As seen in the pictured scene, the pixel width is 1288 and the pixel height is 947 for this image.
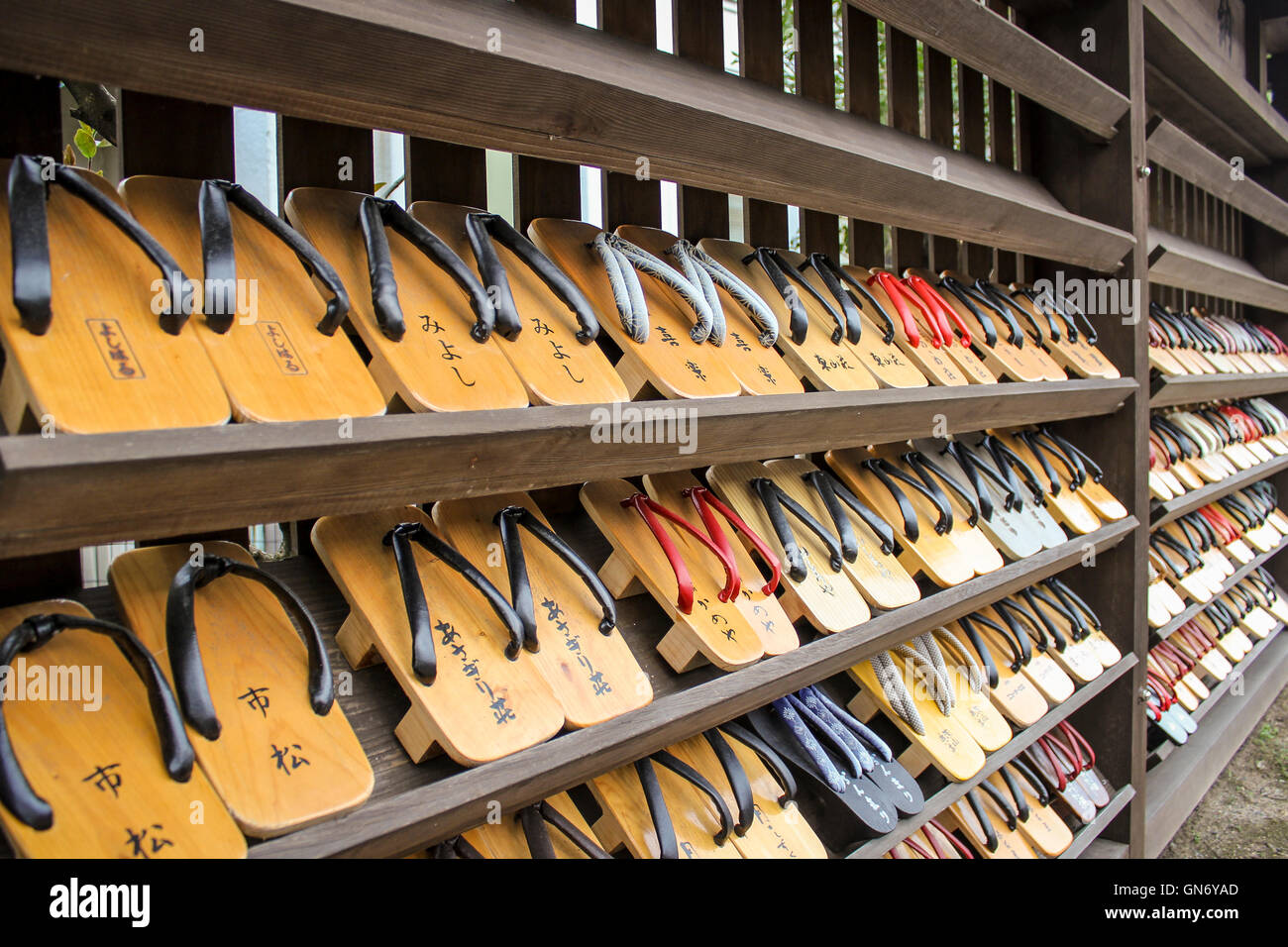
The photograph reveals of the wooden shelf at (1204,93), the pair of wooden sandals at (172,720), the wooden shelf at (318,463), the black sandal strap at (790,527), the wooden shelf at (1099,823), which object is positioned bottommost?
the wooden shelf at (1099,823)

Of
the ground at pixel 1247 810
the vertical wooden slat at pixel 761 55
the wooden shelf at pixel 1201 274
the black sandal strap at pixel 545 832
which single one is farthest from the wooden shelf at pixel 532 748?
the ground at pixel 1247 810

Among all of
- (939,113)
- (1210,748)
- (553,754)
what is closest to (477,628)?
(553,754)

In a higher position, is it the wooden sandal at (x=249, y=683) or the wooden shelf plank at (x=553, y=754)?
the wooden sandal at (x=249, y=683)

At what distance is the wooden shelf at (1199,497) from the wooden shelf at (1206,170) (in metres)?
0.98

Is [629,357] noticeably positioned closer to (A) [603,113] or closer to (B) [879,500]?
(A) [603,113]

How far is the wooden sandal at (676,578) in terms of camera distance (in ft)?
3.74

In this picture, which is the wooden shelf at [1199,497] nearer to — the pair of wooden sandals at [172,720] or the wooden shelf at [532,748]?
the wooden shelf at [532,748]

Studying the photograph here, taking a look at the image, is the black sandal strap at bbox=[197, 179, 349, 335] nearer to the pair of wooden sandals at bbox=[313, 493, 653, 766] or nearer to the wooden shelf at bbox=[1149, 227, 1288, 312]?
the pair of wooden sandals at bbox=[313, 493, 653, 766]

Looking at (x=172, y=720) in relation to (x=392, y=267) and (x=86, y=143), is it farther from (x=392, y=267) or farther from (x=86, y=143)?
(x=86, y=143)

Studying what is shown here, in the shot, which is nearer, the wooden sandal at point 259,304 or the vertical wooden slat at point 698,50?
the wooden sandal at point 259,304

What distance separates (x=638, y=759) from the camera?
1124 millimetres

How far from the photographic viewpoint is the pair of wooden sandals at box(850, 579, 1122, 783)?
158 cm

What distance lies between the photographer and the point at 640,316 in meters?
1.09
